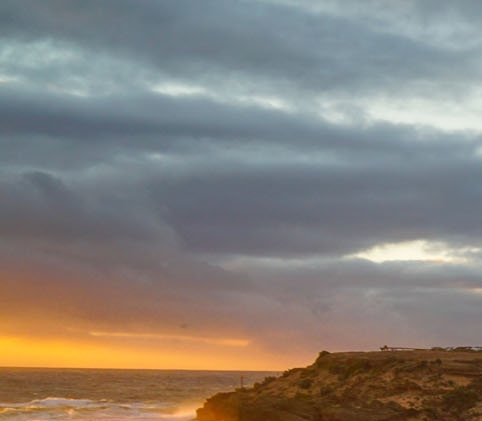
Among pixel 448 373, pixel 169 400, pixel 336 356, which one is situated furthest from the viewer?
pixel 169 400

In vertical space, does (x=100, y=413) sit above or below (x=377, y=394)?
above

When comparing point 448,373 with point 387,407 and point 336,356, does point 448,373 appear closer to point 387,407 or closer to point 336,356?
point 387,407

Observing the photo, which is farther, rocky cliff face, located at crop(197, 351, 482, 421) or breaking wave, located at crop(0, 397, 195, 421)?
breaking wave, located at crop(0, 397, 195, 421)

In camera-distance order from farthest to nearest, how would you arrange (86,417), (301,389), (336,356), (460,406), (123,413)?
(123,413) < (86,417) < (336,356) < (301,389) < (460,406)

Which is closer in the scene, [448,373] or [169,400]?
[448,373]

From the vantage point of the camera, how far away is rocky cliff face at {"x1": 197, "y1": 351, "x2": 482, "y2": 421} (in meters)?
44.7

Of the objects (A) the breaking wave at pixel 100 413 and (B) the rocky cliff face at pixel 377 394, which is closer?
(B) the rocky cliff face at pixel 377 394

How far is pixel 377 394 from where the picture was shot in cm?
4747

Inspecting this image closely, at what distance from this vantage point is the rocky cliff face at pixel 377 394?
147 feet

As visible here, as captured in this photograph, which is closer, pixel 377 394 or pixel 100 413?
pixel 377 394

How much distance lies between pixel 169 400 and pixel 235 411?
80126 mm

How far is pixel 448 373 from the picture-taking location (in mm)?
48719

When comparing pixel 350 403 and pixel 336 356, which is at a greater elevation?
pixel 336 356

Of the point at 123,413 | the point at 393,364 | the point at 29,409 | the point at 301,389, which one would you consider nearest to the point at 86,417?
the point at 123,413
